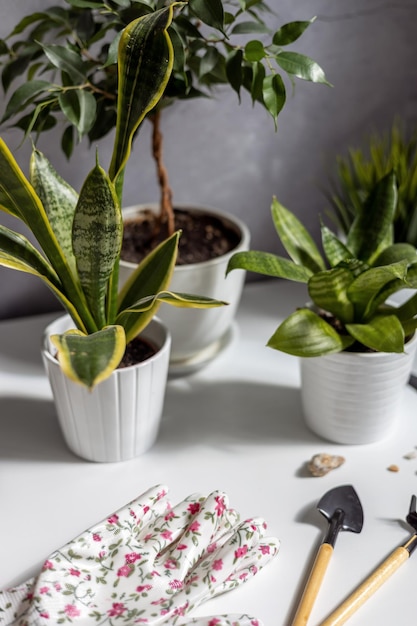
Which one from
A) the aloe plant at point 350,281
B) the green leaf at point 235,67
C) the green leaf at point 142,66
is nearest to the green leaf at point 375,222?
the aloe plant at point 350,281

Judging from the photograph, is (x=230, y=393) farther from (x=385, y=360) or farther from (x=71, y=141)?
(x=71, y=141)

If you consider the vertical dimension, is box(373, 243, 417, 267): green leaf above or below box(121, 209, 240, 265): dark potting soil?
above

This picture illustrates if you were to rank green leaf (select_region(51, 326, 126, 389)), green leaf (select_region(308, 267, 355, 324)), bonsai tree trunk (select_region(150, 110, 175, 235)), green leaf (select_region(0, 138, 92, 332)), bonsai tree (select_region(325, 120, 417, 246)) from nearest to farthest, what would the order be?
green leaf (select_region(51, 326, 126, 389)) → green leaf (select_region(0, 138, 92, 332)) → green leaf (select_region(308, 267, 355, 324)) → bonsai tree trunk (select_region(150, 110, 175, 235)) → bonsai tree (select_region(325, 120, 417, 246))

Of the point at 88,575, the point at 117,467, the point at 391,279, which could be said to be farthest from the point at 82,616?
the point at 391,279

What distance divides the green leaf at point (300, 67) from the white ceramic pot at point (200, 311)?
0.86ft

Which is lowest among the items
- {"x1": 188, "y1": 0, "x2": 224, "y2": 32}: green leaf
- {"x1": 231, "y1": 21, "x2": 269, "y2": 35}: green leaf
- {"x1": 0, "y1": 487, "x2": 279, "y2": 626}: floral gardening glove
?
{"x1": 0, "y1": 487, "x2": 279, "y2": 626}: floral gardening glove

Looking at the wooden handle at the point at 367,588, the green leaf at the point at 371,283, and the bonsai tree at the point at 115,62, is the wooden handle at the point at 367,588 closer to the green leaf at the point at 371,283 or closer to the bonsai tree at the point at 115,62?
the green leaf at the point at 371,283

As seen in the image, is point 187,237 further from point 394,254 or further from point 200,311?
point 394,254

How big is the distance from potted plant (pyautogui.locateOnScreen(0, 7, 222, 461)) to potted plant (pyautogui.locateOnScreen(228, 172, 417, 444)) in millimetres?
127

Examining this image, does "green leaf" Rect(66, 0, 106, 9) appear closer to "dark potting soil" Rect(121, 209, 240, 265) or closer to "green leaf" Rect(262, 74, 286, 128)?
"green leaf" Rect(262, 74, 286, 128)

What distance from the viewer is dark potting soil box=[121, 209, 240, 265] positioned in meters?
1.00

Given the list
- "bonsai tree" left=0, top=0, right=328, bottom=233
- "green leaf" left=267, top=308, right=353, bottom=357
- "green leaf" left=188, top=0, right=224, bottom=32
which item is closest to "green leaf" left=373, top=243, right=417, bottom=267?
"green leaf" left=267, top=308, right=353, bottom=357

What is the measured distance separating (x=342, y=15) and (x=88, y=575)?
83 centimetres

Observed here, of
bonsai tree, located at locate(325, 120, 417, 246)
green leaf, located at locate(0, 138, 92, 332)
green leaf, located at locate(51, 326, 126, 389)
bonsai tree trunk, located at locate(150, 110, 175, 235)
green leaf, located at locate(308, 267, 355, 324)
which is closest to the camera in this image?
green leaf, located at locate(51, 326, 126, 389)
